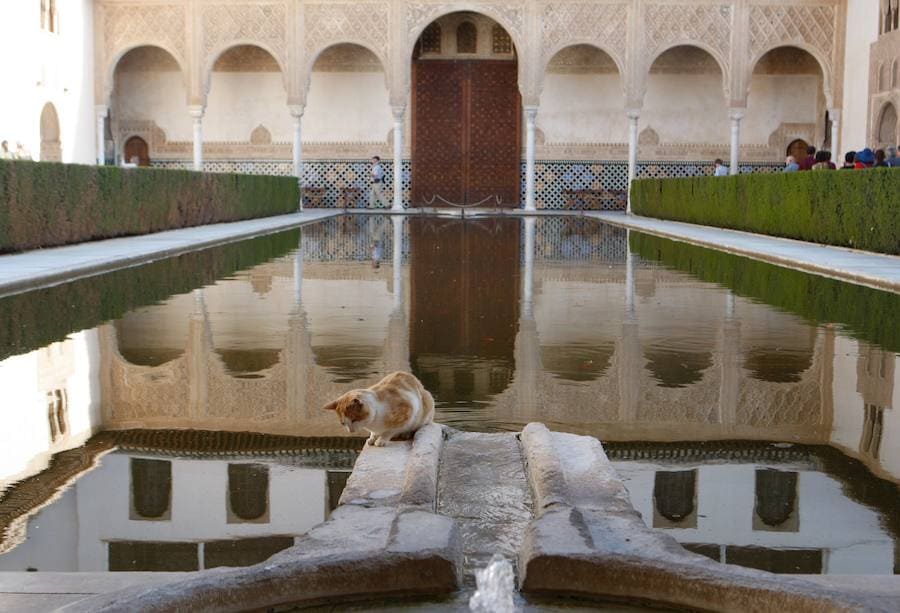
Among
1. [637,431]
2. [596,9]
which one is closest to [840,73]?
[596,9]

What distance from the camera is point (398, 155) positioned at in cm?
2638

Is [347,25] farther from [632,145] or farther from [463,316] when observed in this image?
[463,316]

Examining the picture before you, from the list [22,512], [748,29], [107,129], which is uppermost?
[748,29]

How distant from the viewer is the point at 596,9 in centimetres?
2636

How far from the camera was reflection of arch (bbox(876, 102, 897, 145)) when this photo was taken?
925 inches

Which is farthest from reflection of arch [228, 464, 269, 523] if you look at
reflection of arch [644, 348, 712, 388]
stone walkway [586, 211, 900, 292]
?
stone walkway [586, 211, 900, 292]

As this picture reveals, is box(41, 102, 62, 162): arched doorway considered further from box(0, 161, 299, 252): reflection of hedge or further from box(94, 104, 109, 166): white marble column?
box(0, 161, 299, 252): reflection of hedge

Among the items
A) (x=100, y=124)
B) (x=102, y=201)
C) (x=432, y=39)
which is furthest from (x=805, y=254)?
(x=100, y=124)

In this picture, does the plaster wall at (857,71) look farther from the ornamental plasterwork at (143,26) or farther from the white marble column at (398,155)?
the ornamental plasterwork at (143,26)

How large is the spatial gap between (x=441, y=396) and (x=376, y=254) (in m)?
9.03

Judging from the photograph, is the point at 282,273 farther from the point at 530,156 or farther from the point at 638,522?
the point at 530,156

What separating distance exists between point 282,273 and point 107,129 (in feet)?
60.5

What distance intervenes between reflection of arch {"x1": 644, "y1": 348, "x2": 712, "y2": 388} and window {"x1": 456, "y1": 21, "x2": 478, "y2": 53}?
22609 mm

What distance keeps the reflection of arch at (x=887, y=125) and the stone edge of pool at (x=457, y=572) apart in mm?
22486
